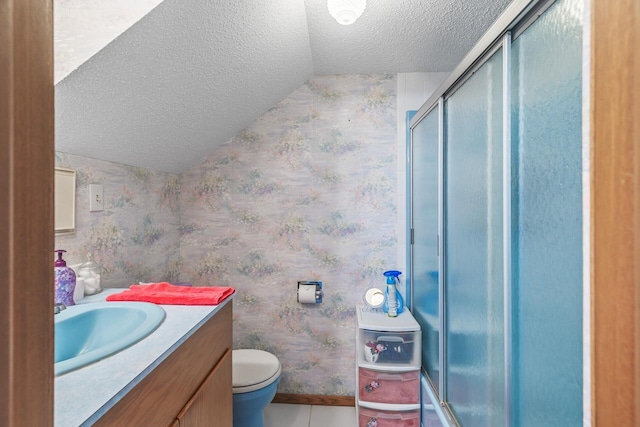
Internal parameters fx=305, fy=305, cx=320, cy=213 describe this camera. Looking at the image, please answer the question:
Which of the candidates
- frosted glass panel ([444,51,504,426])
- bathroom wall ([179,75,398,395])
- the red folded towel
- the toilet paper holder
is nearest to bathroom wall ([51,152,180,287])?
bathroom wall ([179,75,398,395])

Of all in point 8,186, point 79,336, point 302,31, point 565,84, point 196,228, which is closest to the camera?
point 8,186

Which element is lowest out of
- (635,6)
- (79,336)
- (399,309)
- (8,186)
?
(399,309)

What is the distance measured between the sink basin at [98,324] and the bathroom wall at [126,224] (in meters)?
0.34

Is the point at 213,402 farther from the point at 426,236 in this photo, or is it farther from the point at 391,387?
the point at 426,236

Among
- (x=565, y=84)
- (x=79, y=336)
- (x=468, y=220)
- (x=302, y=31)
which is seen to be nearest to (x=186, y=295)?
(x=79, y=336)

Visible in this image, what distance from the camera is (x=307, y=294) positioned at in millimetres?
1993

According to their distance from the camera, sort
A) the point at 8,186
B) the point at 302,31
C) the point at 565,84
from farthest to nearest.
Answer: the point at 302,31 → the point at 565,84 → the point at 8,186

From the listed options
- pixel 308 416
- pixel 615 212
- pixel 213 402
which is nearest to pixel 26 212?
pixel 615 212

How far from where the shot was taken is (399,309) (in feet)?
5.95

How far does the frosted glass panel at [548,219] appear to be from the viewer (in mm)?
611

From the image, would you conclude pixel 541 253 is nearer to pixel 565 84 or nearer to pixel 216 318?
pixel 565 84

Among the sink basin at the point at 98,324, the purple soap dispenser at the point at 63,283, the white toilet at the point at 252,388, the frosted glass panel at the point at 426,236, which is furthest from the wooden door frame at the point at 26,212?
the frosted glass panel at the point at 426,236

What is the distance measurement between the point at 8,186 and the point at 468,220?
3.86ft

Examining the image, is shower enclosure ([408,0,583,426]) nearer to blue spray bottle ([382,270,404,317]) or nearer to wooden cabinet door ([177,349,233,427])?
blue spray bottle ([382,270,404,317])
